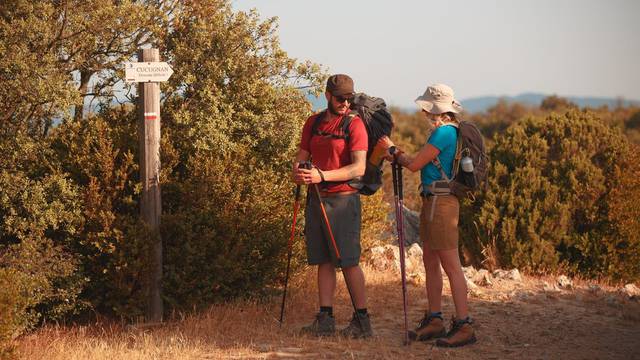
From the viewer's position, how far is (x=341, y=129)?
22.9 ft

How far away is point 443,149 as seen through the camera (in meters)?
6.79

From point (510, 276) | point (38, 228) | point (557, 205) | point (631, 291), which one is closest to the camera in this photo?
point (38, 228)

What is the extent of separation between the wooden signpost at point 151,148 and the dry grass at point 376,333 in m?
0.43

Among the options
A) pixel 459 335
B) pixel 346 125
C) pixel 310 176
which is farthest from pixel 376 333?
pixel 346 125

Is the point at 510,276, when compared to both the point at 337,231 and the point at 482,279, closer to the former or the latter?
→ the point at 482,279

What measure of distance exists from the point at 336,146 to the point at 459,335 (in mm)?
1936

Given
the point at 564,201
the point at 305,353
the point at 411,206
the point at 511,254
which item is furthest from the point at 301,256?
the point at 411,206

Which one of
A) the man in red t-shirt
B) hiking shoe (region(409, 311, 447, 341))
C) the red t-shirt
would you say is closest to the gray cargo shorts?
the man in red t-shirt

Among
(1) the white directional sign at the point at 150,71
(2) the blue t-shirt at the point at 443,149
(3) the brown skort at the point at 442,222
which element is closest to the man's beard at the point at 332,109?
(2) the blue t-shirt at the point at 443,149

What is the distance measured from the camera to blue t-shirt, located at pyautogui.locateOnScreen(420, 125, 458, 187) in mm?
6754

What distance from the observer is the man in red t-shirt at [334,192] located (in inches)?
271

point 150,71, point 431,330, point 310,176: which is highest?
point 150,71

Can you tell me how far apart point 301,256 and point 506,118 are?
39082 mm

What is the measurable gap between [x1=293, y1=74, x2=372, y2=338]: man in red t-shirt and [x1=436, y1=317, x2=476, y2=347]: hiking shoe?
0.69m
